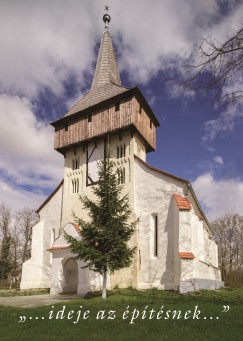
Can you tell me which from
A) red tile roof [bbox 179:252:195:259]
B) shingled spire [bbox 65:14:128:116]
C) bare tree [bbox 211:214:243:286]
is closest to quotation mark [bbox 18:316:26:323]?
red tile roof [bbox 179:252:195:259]

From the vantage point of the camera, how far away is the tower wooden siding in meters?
23.0

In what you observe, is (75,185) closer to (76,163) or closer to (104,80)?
(76,163)

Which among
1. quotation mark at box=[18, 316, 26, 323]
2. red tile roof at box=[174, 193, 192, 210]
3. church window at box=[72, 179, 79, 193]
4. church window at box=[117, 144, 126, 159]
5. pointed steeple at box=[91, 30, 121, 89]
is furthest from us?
pointed steeple at box=[91, 30, 121, 89]

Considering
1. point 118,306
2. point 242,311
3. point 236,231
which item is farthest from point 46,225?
point 236,231

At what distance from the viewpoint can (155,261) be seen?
19.7 metres

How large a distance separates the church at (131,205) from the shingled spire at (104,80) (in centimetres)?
13

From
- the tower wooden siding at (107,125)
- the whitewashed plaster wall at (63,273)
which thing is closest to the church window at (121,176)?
the tower wooden siding at (107,125)

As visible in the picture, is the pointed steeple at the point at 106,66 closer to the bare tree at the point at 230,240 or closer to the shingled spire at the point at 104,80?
the shingled spire at the point at 104,80

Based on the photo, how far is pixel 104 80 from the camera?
28.1 meters

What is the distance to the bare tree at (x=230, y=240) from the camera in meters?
46.0

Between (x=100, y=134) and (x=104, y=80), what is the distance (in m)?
6.81

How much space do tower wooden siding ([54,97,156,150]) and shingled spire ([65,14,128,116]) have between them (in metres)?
1.18

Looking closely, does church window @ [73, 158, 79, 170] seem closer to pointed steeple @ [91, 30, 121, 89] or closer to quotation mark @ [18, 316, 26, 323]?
pointed steeple @ [91, 30, 121, 89]

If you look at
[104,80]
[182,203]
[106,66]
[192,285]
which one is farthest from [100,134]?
[192,285]
